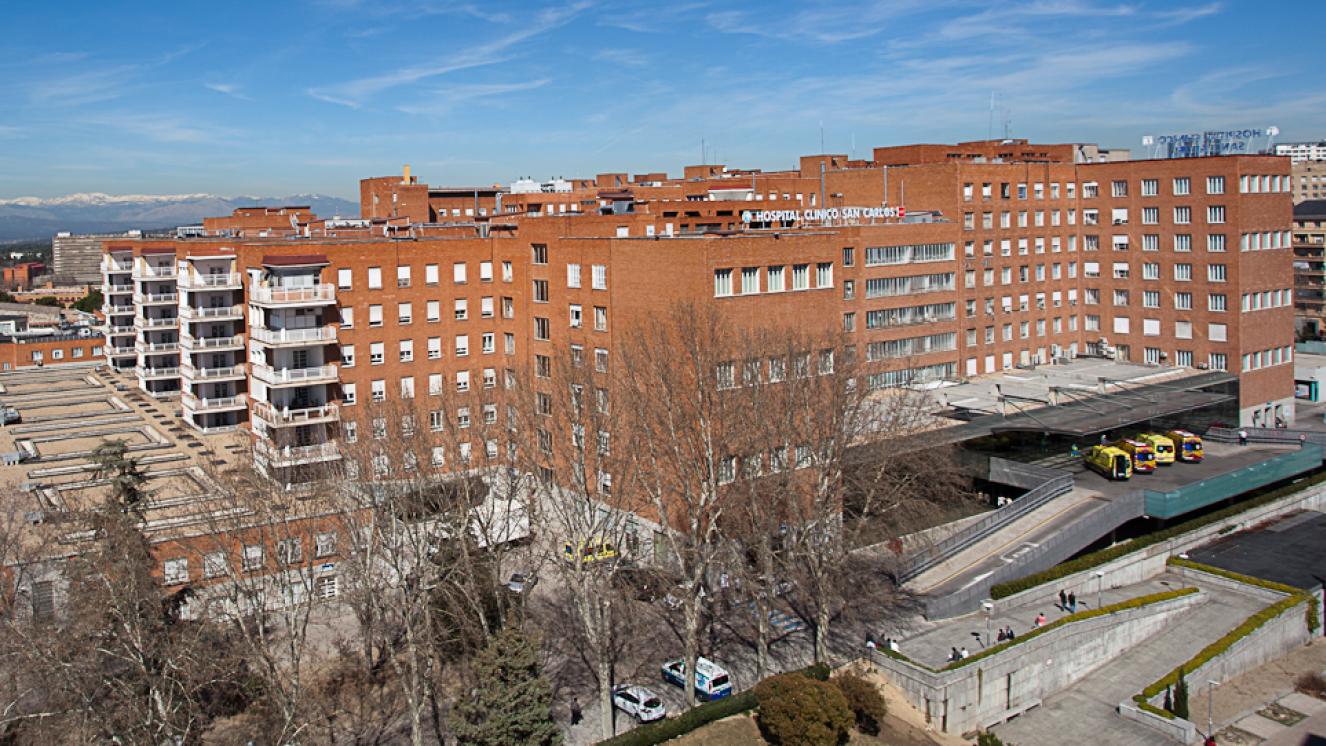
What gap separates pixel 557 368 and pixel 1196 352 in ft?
173

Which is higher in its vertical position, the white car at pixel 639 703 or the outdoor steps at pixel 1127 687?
the white car at pixel 639 703

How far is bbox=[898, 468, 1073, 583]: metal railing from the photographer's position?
47594mm

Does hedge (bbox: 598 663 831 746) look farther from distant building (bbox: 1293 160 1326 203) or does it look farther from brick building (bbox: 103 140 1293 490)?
distant building (bbox: 1293 160 1326 203)

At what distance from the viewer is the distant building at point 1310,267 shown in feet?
376

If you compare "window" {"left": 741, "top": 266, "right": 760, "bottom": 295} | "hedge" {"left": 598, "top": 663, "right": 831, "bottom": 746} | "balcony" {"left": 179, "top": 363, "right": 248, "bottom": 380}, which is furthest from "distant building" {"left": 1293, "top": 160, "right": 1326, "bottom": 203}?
"hedge" {"left": 598, "top": 663, "right": 831, "bottom": 746}

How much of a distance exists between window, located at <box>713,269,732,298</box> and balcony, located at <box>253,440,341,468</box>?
1834cm

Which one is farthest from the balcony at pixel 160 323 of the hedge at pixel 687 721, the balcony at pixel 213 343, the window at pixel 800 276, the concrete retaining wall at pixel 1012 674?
the concrete retaining wall at pixel 1012 674

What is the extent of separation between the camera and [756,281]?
4944 cm

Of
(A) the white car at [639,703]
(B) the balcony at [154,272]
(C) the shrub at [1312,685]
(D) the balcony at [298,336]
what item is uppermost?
(B) the balcony at [154,272]

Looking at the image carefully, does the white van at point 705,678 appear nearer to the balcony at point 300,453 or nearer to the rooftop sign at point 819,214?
the balcony at point 300,453

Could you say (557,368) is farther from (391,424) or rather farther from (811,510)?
(811,510)

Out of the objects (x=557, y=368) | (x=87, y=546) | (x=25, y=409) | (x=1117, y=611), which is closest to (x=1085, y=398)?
(x=1117, y=611)

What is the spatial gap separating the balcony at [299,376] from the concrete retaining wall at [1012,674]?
3098 cm

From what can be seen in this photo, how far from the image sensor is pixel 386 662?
39.8 metres
